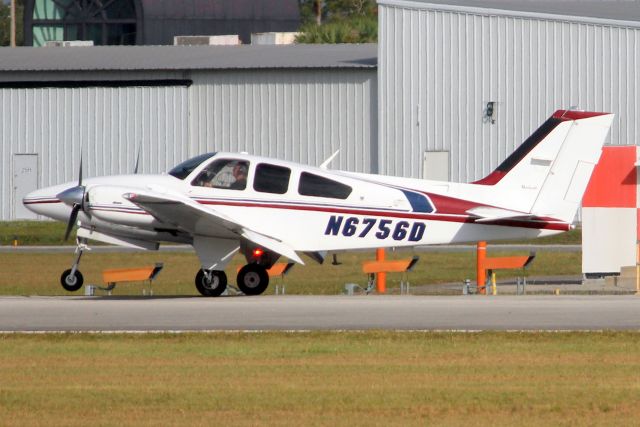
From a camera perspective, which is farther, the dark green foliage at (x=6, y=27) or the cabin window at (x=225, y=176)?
the dark green foliage at (x=6, y=27)

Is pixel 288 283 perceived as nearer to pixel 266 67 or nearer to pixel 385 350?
pixel 385 350

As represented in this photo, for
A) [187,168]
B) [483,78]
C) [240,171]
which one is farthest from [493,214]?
[483,78]

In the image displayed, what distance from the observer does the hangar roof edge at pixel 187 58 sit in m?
44.4

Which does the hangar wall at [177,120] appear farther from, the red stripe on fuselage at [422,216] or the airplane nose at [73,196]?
the airplane nose at [73,196]

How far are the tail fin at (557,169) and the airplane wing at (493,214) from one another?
0.65 ft

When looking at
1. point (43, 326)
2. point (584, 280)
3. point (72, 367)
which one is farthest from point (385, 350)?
point (584, 280)

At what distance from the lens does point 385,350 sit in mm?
13391

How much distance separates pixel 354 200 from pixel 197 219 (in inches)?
91.6

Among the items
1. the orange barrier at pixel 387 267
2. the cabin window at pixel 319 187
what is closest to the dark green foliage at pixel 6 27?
the orange barrier at pixel 387 267

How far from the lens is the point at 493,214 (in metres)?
19.2

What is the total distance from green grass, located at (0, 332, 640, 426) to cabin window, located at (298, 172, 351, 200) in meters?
5.07

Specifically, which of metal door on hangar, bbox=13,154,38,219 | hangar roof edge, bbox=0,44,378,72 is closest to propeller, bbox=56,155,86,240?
hangar roof edge, bbox=0,44,378,72

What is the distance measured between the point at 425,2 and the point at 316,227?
77.1 feet

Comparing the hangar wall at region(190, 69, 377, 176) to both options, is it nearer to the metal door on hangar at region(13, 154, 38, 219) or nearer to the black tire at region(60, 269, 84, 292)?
the metal door on hangar at region(13, 154, 38, 219)
